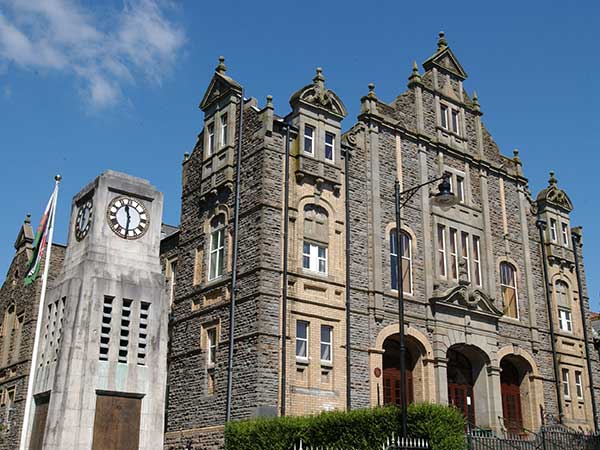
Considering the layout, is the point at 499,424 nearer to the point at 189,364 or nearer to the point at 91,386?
the point at 189,364

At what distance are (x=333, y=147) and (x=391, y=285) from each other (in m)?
6.16

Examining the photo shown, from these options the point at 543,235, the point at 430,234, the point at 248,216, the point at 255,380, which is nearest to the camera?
the point at 255,380

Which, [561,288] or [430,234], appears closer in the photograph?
[430,234]

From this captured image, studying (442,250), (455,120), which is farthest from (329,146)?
(455,120)

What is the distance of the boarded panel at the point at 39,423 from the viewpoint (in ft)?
67.4

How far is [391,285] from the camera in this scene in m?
32.3

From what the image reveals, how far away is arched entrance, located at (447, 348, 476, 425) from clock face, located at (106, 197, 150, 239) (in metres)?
17.1

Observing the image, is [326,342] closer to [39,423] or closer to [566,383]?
[39,423]

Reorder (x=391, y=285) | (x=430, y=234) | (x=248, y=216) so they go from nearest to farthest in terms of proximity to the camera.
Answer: (x=248, y=216) < (x=391, y=285) < (x=430, y=234)

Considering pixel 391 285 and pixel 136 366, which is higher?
pixel 391 285

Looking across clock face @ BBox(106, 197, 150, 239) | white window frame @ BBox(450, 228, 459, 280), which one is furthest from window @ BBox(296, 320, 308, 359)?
white window frame @ BBox(450, 228, 459, 280)

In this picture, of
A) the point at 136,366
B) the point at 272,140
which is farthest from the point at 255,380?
the point at 272,140

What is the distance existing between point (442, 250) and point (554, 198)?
33.7ft

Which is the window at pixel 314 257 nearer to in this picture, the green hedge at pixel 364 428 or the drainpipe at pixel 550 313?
the green hedge at pixel 364 428
